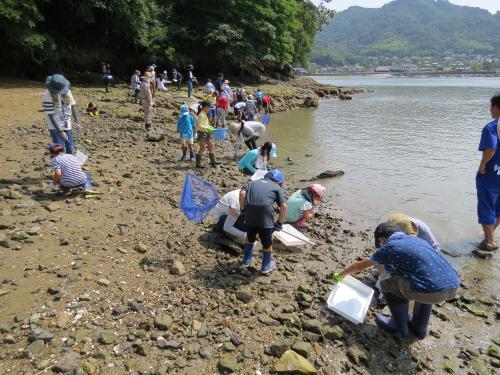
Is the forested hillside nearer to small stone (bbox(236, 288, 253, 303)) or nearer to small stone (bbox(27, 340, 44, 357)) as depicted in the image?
small stone (bbox(27, 340, 44, 357))

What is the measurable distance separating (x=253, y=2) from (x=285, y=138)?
77.5 ft

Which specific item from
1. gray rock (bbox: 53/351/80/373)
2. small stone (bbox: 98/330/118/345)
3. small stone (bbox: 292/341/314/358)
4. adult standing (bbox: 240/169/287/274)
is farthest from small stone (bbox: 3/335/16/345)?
adult standing (bbox: 240/169/287/274)

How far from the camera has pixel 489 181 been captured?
21.9ft

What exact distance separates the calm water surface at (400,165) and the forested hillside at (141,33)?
12183 millimetres

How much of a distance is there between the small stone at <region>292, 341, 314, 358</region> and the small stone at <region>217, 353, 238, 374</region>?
69 cm

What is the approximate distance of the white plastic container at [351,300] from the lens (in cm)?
459

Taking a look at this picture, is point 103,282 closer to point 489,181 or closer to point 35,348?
point 35,348

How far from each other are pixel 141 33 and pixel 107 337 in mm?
27936

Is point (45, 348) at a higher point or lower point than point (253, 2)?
lower

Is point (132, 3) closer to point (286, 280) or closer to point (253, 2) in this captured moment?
point (253, 2)

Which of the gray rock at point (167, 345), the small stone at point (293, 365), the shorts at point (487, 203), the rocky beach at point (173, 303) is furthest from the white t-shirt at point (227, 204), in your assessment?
the shorts at point (487, 203)

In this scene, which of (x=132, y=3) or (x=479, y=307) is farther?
(x=132, y=3)

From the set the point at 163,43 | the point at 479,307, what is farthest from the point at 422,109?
the point at 479,307

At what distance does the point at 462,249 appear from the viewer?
7.14 meters
